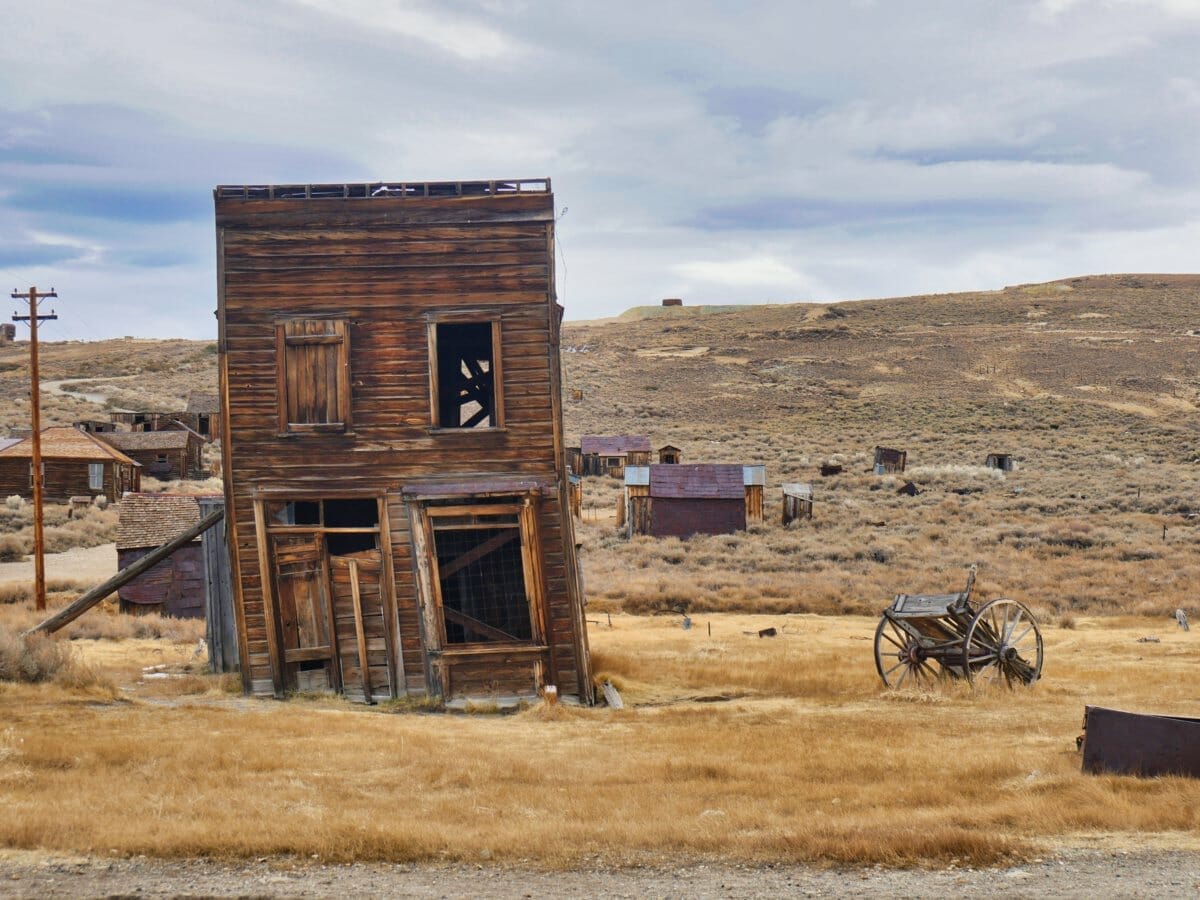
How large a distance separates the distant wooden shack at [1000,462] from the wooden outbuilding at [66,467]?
1488 inches

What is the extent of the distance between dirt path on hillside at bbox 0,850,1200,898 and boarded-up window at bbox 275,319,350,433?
29.9 ft

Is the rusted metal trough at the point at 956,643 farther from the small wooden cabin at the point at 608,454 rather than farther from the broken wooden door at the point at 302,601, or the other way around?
the small wooden cabin at the point at 608,454

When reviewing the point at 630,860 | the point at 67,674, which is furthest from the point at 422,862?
the point at 67,674

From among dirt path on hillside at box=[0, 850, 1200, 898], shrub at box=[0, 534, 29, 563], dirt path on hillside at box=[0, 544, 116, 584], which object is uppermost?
dirt path on hillside at box=[0, 850, 1200, 898]

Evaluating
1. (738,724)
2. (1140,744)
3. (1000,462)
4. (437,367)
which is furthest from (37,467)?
(1000,462)

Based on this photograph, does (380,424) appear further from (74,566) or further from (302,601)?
(74,566)

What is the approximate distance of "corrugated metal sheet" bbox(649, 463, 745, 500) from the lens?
4066 cm

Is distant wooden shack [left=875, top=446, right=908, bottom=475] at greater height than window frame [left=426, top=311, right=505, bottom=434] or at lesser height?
lesser

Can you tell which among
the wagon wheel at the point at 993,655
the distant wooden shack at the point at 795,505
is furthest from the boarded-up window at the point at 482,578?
the distant wooden shack at the point at 795,505

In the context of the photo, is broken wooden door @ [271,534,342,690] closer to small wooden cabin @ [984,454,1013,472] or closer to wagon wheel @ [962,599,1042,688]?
wagon wheel @ [962,599,1042,688]

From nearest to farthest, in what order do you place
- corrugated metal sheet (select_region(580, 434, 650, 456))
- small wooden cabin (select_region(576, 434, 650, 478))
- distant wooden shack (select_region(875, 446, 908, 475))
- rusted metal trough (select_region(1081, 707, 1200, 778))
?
rusted metal trough (select_region(1081, 707, 1200, 778)) < distant wooden shack (select_region(875, 446, 908, 475)) < corrugated metal sheet (select_region(580, 434, 650, 456)) < small wooden cabin (select_region(576, 434, 650, 478))

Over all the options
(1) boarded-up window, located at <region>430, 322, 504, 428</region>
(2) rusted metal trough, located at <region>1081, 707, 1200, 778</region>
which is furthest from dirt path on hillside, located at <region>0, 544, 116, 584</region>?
(2) rusted metal trough, located at <region>1081, 707, 1200, 778</region>

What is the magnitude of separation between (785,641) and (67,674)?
12.8 metres

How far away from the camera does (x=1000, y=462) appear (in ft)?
178
